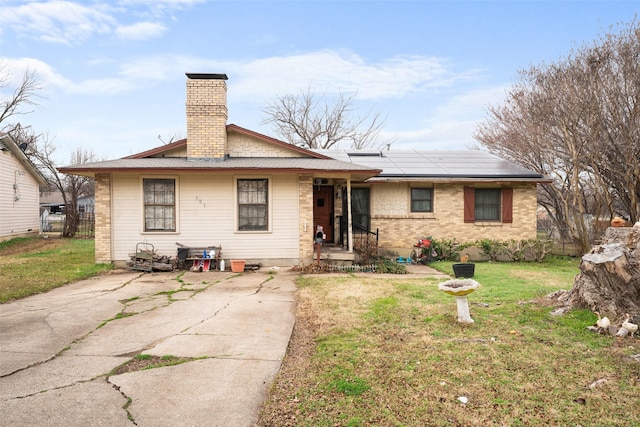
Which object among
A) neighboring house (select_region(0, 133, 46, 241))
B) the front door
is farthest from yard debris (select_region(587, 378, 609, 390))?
neighboring house (select_region(0, 133, 46, 241))

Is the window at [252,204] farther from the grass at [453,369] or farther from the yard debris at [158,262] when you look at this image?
the grass at [453,369]

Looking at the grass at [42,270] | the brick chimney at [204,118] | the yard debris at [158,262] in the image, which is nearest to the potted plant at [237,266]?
the yard debris at [158,262]

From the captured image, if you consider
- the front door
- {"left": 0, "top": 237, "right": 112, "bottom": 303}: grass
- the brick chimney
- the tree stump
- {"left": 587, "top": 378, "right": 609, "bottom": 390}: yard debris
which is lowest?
{"left": 587, "top": 378, "right": 609, "bottom": 390}: yard debris

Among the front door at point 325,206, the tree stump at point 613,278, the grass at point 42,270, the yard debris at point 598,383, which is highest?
the front door at point 325,206

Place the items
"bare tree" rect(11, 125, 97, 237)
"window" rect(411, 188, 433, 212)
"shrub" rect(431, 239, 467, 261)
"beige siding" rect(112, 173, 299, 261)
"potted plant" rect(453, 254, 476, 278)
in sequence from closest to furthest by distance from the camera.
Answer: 1. "potted plant" rect(453, 254, 476, 278)
2. "beige siding" rect(112, 173, 299, 261)
3. "shrub" rect(431, 239, 467, 261)
4. "window" rect(411, 188, 433, 212)
5. "bare tree" rect(11, 125, 97, 237)

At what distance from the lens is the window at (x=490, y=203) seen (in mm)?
14266

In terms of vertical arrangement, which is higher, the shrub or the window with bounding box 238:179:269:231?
the window with bounding box 238:179:269:231

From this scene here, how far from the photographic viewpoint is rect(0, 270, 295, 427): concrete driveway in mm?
3088

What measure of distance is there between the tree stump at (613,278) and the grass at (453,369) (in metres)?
0.27

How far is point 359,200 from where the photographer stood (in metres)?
14.2

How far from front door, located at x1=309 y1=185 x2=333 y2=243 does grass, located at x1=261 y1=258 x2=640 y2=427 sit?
24.1 feet

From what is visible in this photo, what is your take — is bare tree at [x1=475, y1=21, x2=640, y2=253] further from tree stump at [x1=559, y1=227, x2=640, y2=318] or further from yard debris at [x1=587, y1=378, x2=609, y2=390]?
yard debris at [x1=587, y1=378, x2=609, y2=390]

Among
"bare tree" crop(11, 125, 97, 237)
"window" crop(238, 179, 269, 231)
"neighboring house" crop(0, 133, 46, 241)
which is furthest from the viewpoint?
"bare tree" crop(11, 125, 97, 237)

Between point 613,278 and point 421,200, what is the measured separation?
31.0 ft
